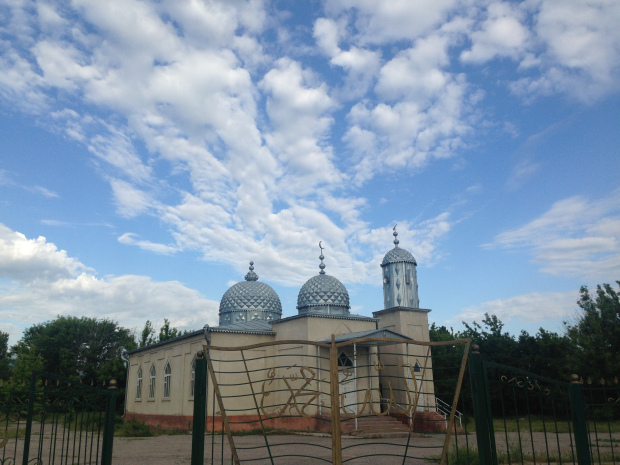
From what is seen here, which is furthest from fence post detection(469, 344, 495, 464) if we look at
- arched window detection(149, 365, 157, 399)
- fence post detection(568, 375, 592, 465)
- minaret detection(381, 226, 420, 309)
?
arched window detection(149, 365, 157, 399)

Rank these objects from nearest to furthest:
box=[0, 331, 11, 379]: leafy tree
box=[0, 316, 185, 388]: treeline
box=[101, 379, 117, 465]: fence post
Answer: box=[101, 379, 117, 465]: fence post < box=[0, 316, 185, 388]: treeline < box=[0, 331, 11, 379]: leafy tree

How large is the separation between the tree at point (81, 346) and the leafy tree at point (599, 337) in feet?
86.8

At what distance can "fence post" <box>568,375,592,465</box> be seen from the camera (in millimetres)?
5211

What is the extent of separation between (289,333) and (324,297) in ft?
10.8

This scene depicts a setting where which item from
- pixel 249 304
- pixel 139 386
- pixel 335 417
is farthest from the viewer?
pixel 139 386

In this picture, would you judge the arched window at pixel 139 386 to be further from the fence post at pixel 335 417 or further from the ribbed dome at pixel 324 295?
the fence post at pixel 335 417

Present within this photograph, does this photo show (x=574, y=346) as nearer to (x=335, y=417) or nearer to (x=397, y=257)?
(x=397, y=257)

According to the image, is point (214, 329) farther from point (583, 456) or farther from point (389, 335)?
point (583, 456)

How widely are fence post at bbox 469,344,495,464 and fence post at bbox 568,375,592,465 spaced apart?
4.23 ft

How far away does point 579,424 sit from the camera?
5316mm

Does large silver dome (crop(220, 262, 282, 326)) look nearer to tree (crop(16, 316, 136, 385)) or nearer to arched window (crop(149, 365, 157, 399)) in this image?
arched window (crop(149, 365, 157, 399))

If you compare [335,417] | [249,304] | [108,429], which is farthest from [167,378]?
[335,417]

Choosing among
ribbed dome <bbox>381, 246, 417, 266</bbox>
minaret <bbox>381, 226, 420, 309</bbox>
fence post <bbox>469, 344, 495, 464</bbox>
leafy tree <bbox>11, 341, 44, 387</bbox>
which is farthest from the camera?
leafy tree <bbox>11, 341, 44, 387</bbox>

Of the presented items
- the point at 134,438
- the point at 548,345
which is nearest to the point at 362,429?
the point at 134,438
